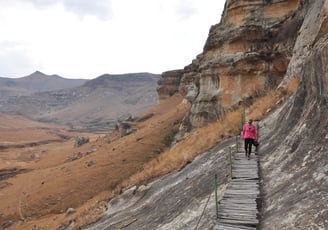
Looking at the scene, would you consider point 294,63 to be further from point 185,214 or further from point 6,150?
point 6,150

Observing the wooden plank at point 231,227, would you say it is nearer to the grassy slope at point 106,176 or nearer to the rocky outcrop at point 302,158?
the rocky outcrop at point 302,158

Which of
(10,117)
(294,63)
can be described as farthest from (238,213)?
(10,117)

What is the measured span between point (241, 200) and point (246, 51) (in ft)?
63.0

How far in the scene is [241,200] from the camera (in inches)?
384

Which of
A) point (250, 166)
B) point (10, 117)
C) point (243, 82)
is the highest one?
point (243, 82)

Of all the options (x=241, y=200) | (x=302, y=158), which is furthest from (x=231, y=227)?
(x=302, y=158)

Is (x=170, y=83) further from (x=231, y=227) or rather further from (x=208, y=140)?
(x=231, y=227)

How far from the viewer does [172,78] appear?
66.1 meters

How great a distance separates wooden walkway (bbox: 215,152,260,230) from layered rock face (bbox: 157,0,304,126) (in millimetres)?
14577

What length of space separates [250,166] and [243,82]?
16.9 m

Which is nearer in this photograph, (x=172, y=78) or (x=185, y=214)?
(x=185, y=214)

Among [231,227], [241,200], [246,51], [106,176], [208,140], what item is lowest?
[106,176]

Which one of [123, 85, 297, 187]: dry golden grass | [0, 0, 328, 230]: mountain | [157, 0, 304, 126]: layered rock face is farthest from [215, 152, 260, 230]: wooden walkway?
[157, 0, 304, 126]: layered rock face

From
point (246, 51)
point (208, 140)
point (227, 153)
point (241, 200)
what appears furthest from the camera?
point (246, 51)
